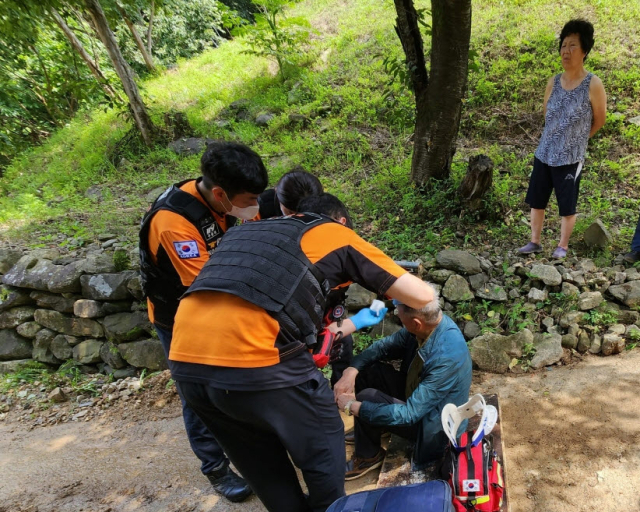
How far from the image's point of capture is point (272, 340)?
4.47ft

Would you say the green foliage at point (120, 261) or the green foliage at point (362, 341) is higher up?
the green foliage at point (120, 261)

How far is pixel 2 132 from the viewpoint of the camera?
34.3 feet

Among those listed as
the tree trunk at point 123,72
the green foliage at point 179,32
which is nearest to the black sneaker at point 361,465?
the tree trunk at point 123,72

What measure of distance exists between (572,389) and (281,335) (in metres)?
2.29

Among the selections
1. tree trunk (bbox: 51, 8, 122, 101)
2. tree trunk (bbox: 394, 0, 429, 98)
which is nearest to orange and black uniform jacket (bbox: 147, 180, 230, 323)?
tree trunk (bbox: 394, 0, 429, 98)

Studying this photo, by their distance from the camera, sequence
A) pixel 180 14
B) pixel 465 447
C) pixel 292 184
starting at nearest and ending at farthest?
pixel 465 447 < pixel 292 184 < pixel 180 14

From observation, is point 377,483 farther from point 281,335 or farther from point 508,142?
point 508,142

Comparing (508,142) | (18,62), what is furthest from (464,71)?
(18,62)

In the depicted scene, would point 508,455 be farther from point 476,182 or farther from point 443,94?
point 443,94

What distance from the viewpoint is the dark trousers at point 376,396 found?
2172 millimetres

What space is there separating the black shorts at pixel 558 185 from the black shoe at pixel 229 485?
3.11 m

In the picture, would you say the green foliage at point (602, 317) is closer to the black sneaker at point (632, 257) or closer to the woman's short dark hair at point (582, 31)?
the black sneaker at point (632, 257)

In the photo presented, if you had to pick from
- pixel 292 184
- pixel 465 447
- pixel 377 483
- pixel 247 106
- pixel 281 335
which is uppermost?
pixel 247 106

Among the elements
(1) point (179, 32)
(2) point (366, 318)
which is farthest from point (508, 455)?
(1) point (179, 32)
